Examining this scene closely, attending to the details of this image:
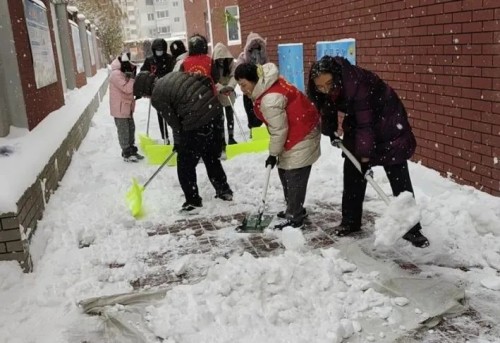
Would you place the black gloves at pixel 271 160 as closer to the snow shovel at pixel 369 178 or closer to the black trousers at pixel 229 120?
the snow shovel at pixel 369 178

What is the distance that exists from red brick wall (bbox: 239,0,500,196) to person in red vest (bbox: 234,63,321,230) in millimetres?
1479

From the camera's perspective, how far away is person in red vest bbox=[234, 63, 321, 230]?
167 inches

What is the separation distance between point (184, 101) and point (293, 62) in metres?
4.82

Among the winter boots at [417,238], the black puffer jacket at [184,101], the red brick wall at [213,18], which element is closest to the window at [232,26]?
the red brick wall at [213,18]

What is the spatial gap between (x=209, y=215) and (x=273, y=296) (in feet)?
7.10

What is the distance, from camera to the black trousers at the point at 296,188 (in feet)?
14.9

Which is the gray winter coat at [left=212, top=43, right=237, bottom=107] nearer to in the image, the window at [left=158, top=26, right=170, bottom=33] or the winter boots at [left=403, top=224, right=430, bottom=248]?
the winter boots at [left=403, top=224, right=430, bottom=248]

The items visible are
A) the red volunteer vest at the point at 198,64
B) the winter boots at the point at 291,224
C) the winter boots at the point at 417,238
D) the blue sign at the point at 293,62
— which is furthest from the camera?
the blue sign at the point at 293,62

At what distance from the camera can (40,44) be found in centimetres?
740

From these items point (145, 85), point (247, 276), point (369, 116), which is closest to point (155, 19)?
point (145, 85)

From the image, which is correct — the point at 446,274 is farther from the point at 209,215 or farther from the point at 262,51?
the point at 262,51

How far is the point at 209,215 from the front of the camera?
5.26 metres

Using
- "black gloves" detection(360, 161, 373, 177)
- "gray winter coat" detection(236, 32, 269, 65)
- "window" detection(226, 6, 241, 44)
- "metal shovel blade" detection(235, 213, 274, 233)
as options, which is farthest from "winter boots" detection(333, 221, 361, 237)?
"window" detection(226, 6, 241, 44)

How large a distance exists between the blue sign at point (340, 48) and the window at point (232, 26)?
1534 centimetres
